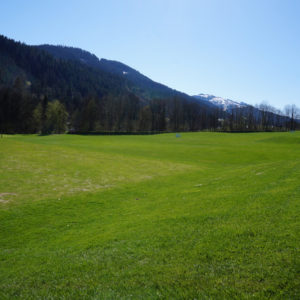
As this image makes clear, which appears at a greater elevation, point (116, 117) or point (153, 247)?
point (116, 117)

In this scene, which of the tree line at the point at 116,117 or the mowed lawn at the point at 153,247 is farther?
the tree line at the point at 116,117

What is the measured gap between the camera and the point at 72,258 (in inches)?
261

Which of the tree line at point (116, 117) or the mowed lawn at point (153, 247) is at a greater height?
the tree line at point (116, 117)

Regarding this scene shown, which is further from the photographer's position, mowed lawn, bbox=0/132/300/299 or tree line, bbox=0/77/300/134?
tree line, bbox=0/77/300/134

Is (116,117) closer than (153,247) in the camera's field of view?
No

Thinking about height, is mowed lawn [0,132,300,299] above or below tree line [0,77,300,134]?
below

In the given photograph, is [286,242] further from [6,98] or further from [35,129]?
[6,98]

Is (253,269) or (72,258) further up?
(253,269)

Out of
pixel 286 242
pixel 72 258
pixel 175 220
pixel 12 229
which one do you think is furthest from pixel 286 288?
pixel 12 229

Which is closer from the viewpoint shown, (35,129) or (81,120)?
(35,129)

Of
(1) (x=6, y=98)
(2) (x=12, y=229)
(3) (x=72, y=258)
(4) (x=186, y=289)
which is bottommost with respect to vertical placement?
(2) (x=12, y=229)

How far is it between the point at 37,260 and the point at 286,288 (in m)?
7.17

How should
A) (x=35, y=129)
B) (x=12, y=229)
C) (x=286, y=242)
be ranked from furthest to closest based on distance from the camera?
(x=35, y=129) → (x=12, y=229) → (x=286, y=242)

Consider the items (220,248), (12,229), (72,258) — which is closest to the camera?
(220,248)
